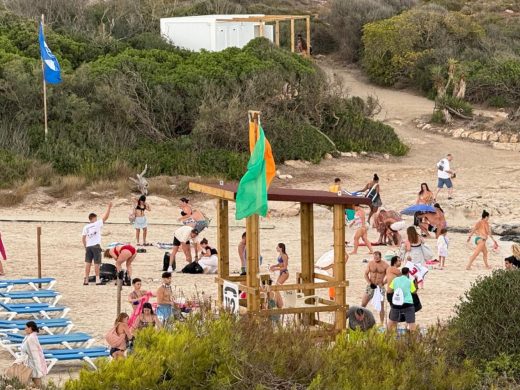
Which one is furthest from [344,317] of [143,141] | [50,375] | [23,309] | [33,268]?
[143,141]

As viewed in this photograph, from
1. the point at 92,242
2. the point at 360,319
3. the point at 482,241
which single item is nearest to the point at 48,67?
the point at 92,242

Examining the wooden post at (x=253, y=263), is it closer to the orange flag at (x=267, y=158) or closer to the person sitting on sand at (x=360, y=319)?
the orange flag at (x=267, y=158)

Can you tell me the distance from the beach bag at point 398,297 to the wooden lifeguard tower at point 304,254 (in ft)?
3.39

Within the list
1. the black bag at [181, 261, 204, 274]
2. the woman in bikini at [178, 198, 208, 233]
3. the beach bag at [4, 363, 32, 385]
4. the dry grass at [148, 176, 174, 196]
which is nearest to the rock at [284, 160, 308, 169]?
the dry grass at [148, 176, 174, 196]

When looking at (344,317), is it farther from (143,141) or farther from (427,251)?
(143,141)

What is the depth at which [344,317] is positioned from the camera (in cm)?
1541

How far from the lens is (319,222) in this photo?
28188 mm

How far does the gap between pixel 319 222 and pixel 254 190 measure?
44.4 ft

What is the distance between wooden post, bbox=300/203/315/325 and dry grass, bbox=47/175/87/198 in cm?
1474

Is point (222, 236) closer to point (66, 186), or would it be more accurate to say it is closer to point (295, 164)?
point (66, 186)

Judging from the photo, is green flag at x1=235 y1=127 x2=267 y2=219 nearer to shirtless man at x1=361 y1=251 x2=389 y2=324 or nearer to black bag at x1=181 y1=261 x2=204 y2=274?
shirtless man at x1=361 y1=251 x2=389 y2=324

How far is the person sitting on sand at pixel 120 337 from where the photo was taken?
15.2 m

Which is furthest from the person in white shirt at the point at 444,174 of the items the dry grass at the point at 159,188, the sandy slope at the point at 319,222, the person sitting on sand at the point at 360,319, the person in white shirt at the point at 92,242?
the person sitting on sand at the point at 360,319

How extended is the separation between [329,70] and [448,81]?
5997 mm
